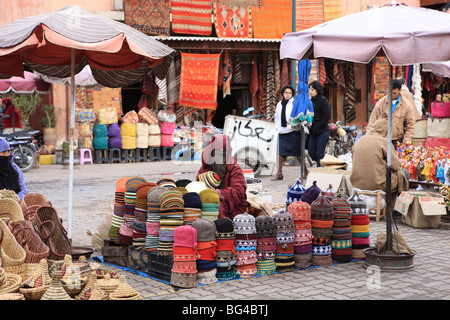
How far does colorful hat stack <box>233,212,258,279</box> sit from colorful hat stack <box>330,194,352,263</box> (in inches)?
40.4

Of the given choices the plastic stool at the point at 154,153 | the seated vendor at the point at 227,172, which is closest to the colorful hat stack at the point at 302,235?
the seated vendor at the point at 227,172

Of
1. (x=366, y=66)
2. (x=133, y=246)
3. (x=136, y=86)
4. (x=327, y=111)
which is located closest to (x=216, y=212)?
(x=133, y=246)

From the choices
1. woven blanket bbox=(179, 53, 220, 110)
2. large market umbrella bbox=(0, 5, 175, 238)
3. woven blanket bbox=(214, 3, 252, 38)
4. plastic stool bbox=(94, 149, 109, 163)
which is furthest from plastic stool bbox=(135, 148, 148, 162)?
large market umbrella bbox=(0, 5, 175, 238)

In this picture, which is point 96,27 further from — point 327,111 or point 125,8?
point 125,8

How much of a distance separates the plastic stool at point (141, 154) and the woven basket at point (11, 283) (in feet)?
42.4

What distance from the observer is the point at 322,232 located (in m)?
5.96

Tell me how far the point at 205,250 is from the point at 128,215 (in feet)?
3.57

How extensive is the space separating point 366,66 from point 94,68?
15.5 meters

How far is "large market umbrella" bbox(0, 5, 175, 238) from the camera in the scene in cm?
553

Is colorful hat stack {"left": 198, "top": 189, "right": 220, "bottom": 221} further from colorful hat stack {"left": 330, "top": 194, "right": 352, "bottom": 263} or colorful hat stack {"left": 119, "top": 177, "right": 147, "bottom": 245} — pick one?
colorful hat stack {"left": 330, "top": 194, "right": 352, "bottom": 263}

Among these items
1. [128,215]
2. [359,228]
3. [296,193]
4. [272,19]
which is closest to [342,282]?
[359,228]

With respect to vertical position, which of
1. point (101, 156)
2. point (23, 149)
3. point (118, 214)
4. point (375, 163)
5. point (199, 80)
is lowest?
point (118, 214)

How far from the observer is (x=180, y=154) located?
57.1 ft

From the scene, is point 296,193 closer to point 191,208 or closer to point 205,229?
point 191,208
